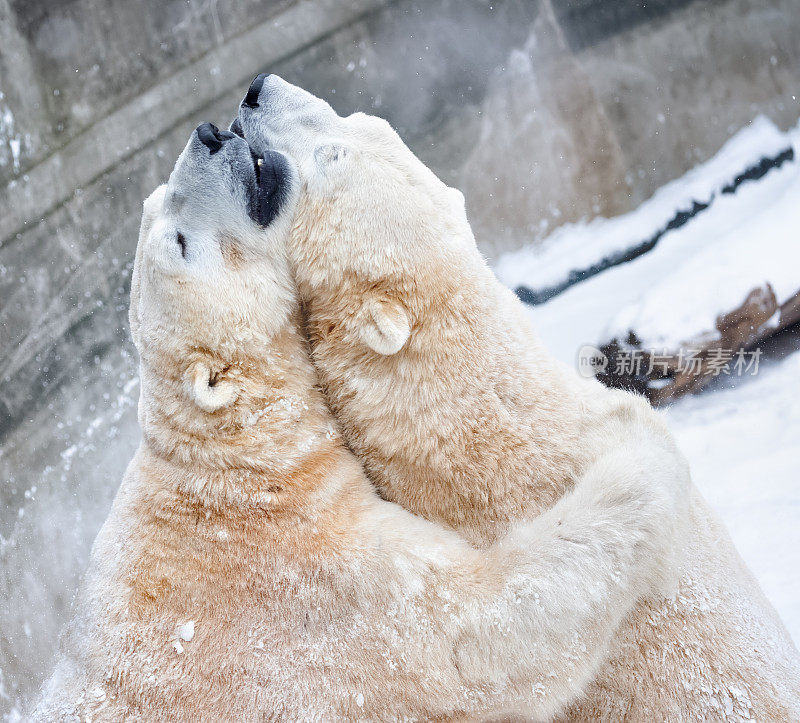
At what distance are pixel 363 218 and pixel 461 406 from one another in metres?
0.63

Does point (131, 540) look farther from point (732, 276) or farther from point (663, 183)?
point (663, 183)

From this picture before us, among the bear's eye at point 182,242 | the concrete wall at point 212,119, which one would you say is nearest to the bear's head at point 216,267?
the bear's eye at point 182,242

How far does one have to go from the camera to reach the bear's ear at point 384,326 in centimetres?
215

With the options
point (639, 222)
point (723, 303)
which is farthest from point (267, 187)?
point (639, 222)

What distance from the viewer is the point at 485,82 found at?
16.4 feet

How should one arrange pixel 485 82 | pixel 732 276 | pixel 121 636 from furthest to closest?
pixel 485 82 < pixel 732 276 < pixel 121 636

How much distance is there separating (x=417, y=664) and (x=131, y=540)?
94 cm

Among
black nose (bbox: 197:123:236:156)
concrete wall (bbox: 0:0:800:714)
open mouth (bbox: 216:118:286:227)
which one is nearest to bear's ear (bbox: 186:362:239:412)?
open mouth (bbox: 216:118:286:227)

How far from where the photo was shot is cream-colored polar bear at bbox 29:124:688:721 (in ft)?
6.68

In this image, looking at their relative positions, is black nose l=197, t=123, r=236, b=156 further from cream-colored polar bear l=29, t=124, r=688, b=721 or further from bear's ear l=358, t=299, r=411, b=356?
bear's ear l=358, t=299, r=411, b=356

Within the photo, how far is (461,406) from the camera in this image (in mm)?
2266

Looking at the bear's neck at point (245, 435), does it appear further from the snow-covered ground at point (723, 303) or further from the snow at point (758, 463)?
the snow-covered ground at point (723, 303)

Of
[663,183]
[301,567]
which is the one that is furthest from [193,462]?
[663,183]

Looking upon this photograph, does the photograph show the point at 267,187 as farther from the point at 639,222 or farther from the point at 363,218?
the point at 639,222
